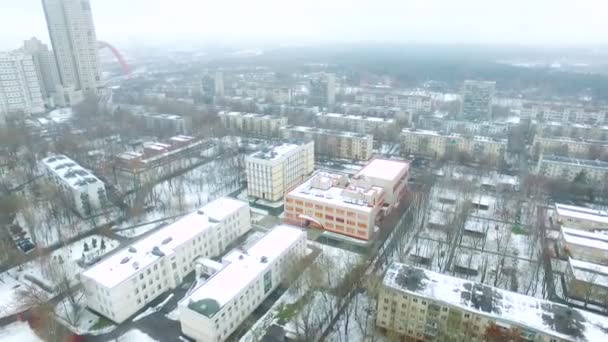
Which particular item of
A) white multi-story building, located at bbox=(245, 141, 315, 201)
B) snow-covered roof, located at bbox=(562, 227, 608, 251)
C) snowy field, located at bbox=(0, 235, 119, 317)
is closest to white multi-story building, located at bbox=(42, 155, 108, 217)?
snowy field, located at bbox=(0, 235, 119, 317)

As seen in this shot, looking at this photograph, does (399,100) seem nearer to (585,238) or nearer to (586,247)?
(585,238)

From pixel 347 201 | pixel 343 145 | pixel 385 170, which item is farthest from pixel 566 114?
pixel 347 201

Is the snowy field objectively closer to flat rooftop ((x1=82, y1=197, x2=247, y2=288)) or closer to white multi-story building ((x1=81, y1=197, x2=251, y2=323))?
flat rooftop ((x1=82, y1=197, x2=247, y2=288))

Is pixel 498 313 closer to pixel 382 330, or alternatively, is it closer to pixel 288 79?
pixel 382 330

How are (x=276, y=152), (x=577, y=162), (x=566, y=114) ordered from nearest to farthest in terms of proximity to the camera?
(x=276, y=152), (x=577, y=162), (x=566, y=114)

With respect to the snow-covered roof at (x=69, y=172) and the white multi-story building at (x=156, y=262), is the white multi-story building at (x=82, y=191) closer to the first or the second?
the snow-covered roof at (x=69, y=172)

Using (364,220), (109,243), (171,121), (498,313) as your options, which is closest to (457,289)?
(498,313)
